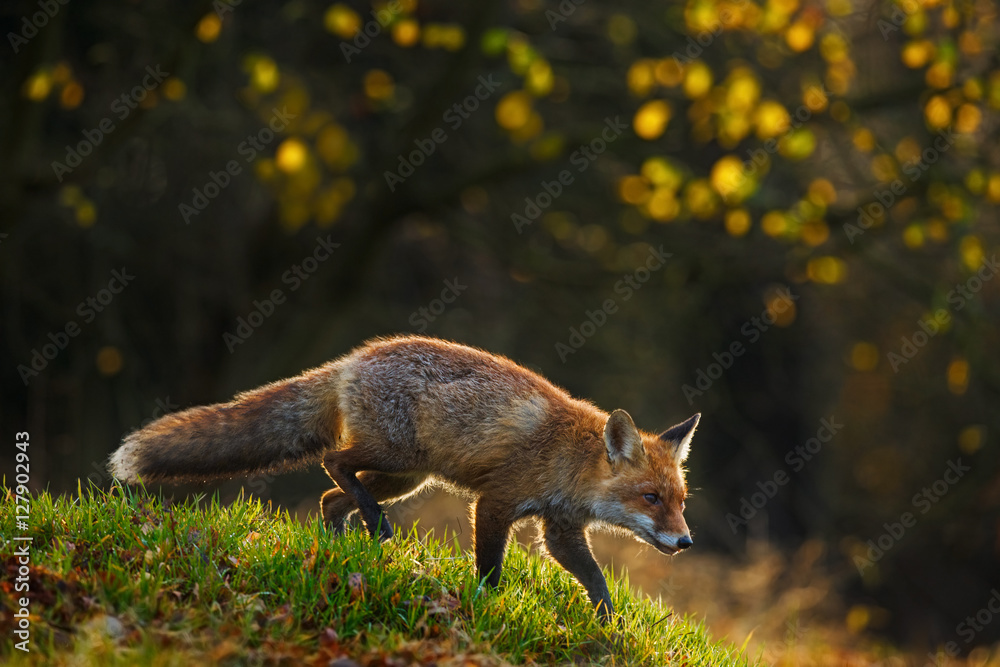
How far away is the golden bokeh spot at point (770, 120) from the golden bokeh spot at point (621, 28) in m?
1.93

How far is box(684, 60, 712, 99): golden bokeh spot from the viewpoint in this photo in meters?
9.98

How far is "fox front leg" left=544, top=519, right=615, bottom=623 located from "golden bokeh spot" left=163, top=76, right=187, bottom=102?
5.68 meters

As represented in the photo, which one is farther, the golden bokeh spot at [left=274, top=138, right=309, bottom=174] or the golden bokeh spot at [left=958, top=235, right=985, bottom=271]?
the golden bokeh spot at [left=274, top=138, right=309, bottom=174]

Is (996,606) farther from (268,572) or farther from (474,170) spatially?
(268,572)

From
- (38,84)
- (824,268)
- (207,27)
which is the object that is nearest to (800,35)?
(824,268)

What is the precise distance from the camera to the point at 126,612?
182 inches

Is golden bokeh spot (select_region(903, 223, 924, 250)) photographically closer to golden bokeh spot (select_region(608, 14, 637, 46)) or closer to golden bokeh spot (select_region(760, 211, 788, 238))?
golden bokeh spot (select_region(760, 211, 788, 238))

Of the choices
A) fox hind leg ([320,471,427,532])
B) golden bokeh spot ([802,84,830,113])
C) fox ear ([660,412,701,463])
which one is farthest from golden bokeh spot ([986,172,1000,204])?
fox hind leg ([320,471,427,532])

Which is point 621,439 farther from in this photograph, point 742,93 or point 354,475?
point 742,93

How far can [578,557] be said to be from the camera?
6266 millimetres

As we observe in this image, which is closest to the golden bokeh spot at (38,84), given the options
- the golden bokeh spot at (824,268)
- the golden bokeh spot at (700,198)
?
the golden bokeh spot at (700,198)

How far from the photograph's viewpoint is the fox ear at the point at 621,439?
6.25 m

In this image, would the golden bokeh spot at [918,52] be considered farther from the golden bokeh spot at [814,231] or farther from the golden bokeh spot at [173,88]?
the golden bokeh spot at [173,88]

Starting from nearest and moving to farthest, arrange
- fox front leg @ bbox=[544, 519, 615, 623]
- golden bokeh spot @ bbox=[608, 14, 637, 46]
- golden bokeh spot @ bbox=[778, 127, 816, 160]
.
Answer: fox front leg @ bbox=[544, 519, 615, 623]
golden bokeh spot @ bbox=[778, 127, 816, 160]
golden bokeh spot @ bbox=[608, 14, 637, 46]
